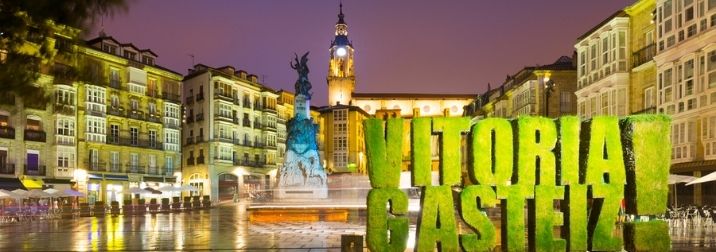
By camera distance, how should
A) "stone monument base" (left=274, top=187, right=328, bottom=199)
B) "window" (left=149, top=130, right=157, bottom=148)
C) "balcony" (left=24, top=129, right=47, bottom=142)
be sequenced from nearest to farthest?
"stone monument base" (left=274, top=187, right=328, bottom=199) → "balcony" (left=24, top=129, right=47, bottom=142) → "window" (left=149, top=130, right=157, bottom=148)

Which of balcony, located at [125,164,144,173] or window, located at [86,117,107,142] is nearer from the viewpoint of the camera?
window, located at [86,117,107,142]

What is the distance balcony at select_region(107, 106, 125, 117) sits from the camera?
262ft

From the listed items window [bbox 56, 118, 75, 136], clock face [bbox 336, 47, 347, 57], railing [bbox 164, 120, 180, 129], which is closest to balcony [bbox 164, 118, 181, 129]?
railing [bbox 164, 120, 180, 129]

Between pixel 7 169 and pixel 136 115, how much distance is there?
2084cm

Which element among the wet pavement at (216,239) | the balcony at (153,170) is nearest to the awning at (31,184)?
the balcony at (153,170)

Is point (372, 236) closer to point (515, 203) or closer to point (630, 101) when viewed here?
point (515, 203)

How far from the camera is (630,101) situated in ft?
161

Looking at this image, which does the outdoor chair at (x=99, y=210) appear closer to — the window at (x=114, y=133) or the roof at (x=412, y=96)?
the window at (x=114, y=133)

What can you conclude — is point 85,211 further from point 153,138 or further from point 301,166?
point 153,138

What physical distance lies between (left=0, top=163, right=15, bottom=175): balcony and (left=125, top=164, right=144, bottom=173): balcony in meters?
17.5

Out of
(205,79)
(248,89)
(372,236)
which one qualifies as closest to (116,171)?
(205,79)

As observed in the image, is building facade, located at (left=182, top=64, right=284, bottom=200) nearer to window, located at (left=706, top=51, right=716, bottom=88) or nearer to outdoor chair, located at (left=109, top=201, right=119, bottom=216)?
outdoor chair, located at (left=109, top=201, right=119, bottom=216)

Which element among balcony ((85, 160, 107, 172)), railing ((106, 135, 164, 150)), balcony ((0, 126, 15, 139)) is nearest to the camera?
balcony ((0, 126, 15, 139))

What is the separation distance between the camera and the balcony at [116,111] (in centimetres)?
8000
